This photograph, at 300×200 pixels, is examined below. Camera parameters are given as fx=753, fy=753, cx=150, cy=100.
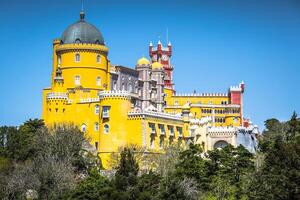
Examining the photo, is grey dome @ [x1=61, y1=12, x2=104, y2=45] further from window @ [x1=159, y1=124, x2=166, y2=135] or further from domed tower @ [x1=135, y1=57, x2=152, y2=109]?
window @ [x1=159, y1=124, x2=166, y2=135]

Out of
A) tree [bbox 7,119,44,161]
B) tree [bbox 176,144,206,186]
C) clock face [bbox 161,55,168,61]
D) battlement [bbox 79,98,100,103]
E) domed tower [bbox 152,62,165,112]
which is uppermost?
clock face [bbox 161,55,168,61]

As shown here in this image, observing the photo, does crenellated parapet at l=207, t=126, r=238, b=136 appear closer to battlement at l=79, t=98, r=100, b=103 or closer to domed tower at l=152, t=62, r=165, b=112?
domed tower at l=152, t=62, r=165, b=112

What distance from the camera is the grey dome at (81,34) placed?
9562 centimetres

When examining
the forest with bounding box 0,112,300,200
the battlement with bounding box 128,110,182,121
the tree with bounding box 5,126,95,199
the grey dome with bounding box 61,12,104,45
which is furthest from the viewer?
the grey dome with bounding box 61,12,104,45

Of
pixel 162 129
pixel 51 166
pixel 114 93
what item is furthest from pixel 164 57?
pixel 51 166

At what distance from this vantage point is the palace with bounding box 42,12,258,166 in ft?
286

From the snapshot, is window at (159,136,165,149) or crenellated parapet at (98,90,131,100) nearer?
crenellated parapet at (98,90,131,100)

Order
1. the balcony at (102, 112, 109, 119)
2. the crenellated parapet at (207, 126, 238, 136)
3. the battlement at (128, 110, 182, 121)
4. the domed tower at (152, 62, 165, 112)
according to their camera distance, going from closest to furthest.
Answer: the balcony at (102, 112, 109, 119) < the battlement at (128, 110, 182, 121) < the crenellated parapet at (207, 126, 238, 136) < the domed tower at (152, 62, 165, 112)

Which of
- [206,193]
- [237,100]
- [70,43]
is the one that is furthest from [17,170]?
[237,100]

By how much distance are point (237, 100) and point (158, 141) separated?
101 feet

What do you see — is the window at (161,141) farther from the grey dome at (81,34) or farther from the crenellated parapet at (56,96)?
the grey dome at (81,34)

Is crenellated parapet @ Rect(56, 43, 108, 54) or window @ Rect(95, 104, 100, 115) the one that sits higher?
crenellated parapet @ Rect(56, 43, 108, 54)

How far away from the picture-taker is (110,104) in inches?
3435

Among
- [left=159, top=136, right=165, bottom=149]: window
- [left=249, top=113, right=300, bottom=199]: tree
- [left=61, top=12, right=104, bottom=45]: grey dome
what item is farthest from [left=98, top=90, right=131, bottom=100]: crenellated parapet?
[left=249, top=113, right=300, bottom=199]: tree
